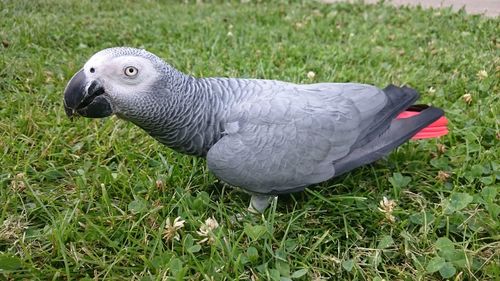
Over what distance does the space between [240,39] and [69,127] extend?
193 cm

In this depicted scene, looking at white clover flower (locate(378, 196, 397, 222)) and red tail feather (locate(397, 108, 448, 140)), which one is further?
red tail feather (locate(397, 108, 448, 140))

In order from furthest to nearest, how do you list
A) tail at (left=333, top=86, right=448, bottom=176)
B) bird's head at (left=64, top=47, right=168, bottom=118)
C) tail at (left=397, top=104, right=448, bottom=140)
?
1. tail at (left=397, top=104, right=448, bottom=140)
2. tail at (left=333, top=86, right=448, bottom=176)
3. bird's head at (left=64, top=47, right=168, bottom=118)

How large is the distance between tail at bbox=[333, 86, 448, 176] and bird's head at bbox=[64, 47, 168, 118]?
2.72 ft

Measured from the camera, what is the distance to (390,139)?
1.89 meters

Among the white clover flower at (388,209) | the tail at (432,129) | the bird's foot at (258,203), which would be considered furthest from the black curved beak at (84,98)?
the tail at (432,129)

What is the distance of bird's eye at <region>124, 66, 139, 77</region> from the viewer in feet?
5.16

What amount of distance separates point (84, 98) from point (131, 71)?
19 cm

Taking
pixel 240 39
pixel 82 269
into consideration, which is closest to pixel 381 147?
pixel 82 269

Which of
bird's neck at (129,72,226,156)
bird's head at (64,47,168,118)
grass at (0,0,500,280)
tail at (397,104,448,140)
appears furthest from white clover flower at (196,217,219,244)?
tail at (397,104,448,140)

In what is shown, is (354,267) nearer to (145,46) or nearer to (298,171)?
(298,171)

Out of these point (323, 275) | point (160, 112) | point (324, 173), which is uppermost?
point (160, 112)

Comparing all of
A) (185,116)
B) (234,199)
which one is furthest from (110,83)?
(234,199)

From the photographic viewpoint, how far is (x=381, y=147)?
1875 mm

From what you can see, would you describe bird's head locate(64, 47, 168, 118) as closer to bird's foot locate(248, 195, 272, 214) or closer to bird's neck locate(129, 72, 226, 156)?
bird's neck locate(129, 72, 226, 156)
